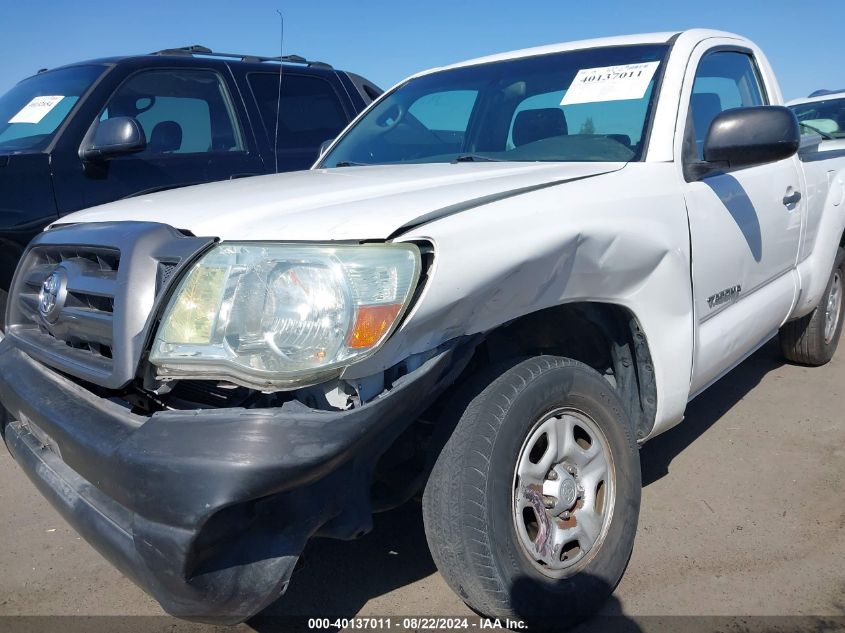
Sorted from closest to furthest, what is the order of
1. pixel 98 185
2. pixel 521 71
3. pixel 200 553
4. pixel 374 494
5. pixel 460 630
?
pixel 200 553
pixel 374 494
pixel 460 630
pixel 521 71
pixel 98 185

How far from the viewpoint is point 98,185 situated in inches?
165

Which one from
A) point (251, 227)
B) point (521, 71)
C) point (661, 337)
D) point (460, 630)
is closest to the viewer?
point (251, 227)

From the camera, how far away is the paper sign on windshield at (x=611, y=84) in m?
2.85

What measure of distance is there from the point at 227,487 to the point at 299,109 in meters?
4.20

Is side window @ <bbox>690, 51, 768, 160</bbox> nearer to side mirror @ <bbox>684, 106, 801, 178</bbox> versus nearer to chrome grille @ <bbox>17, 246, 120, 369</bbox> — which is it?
side mirror @ <bbox>684, 106, 801, 178</bbox>

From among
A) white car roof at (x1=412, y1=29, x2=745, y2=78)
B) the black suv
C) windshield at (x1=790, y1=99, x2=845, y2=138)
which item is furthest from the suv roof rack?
windshield at (x1=790, y1=99, x2=845, y2=138)

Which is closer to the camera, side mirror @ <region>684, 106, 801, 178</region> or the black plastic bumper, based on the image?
the black plastic bumper

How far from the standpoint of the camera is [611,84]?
290 centimetres

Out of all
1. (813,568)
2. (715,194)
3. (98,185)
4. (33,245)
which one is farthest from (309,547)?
(98,185)

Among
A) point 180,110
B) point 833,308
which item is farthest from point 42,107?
point 833,308

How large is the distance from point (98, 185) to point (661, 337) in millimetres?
3192

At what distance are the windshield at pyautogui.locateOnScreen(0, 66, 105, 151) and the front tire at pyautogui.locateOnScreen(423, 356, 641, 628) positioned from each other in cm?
335

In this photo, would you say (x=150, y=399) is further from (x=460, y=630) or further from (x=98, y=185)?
(x=98, y=185)

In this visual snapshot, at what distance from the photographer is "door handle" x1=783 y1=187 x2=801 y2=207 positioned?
11.4 ft
